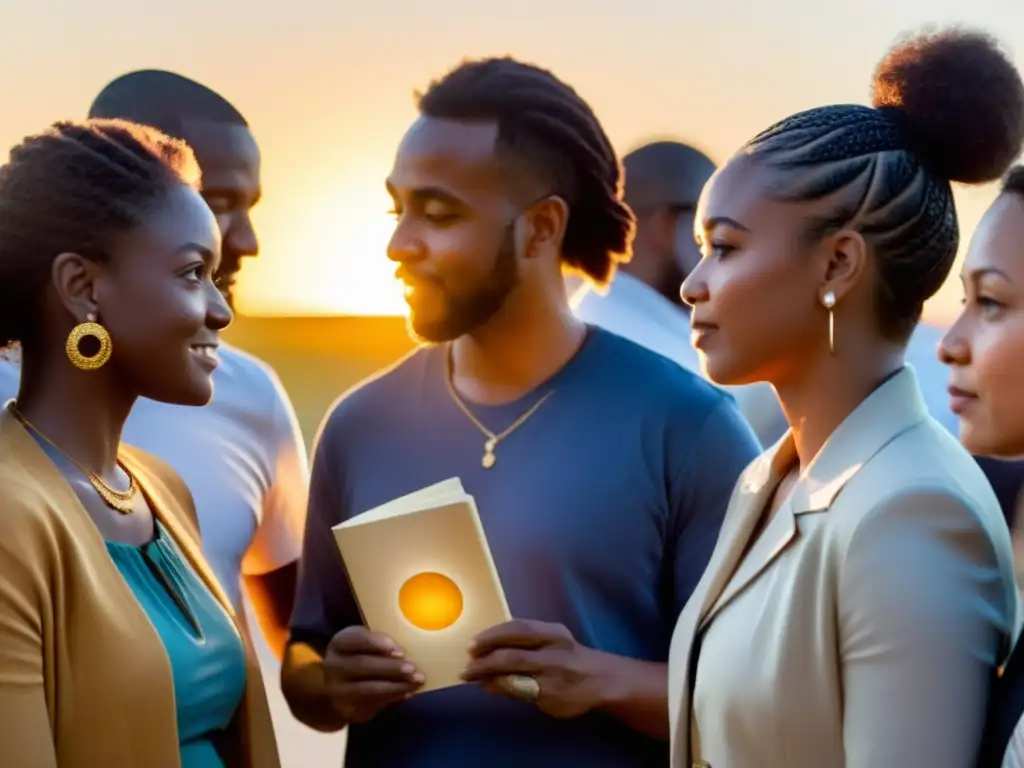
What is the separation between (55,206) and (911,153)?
109cm

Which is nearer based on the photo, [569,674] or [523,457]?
[569,674]

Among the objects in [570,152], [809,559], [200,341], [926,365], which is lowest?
[926,365]

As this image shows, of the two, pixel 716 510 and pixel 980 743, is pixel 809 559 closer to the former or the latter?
pixel 980 743

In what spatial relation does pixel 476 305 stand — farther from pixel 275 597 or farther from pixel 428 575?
pixel 275 597

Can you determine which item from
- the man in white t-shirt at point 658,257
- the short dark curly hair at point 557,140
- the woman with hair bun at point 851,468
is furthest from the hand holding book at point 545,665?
the man in white t-shirt at point 658,257

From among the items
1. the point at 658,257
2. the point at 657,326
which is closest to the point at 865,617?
the point at 657,326

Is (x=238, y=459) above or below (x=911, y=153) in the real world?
below

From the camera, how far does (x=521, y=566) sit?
201 cm

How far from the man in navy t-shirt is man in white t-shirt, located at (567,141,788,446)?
1050mm

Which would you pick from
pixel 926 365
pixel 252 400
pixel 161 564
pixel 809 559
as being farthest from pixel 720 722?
pixel 926 365

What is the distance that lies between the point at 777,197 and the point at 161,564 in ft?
3.10

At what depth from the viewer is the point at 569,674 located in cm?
188

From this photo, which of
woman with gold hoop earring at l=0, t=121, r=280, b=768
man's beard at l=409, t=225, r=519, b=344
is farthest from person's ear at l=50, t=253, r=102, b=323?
man's beard at l=409, t=225, r=519, b=344

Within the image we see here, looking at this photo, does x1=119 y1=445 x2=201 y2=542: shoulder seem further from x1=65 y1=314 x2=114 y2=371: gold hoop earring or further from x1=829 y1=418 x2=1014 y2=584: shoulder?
x1=829 y1=418 x2=1014 y2=584: shoulder
